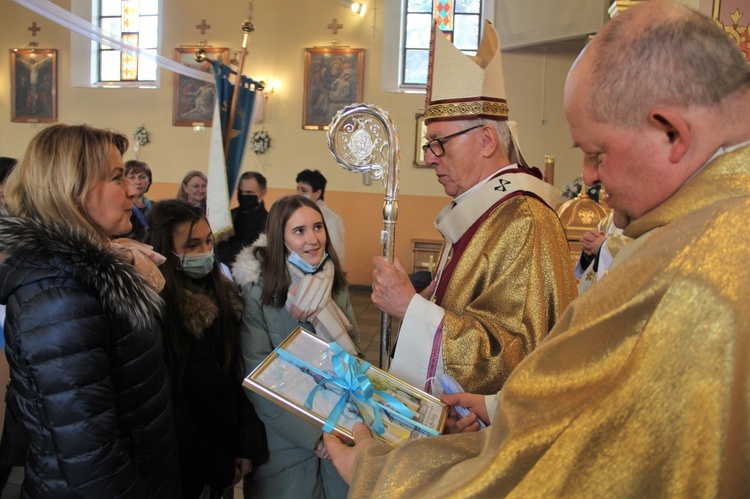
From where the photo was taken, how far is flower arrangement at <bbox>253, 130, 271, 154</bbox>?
10.2 m

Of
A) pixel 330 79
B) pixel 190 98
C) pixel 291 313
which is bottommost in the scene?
pixel 291 313

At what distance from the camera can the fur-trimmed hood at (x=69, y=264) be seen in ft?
4.93

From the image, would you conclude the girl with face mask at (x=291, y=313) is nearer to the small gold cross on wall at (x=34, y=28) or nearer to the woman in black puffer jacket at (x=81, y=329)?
the woman in black puffer jacket at (x=81, y=329)

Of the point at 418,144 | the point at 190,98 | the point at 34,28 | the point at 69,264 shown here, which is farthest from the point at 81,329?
the point at 34,28

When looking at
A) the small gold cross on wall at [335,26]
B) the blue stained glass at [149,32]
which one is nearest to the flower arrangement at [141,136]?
the blue stained glass at [149,32]

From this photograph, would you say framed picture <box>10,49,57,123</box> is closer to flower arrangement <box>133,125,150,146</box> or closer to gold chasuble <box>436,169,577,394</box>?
flower arrangement <box>133,125,150,146</box>

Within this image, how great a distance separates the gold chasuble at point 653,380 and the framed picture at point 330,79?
30.9 feet

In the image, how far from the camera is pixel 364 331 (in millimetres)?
7293

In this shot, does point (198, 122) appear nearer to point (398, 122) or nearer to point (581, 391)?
point (398, 122)

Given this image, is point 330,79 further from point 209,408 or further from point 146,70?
point 209,408

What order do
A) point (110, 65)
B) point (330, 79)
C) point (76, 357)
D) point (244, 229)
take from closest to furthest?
point (76, 357), point (244, 229), point (330, 79), point (110, 65)

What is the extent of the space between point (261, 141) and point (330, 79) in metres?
1.52

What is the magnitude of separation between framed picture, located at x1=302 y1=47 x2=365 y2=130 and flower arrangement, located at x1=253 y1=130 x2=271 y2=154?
2.62ft

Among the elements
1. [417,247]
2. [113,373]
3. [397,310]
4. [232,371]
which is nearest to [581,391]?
[397,310]
